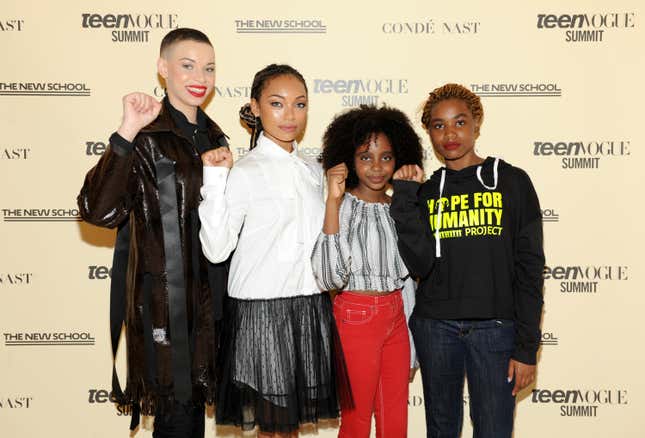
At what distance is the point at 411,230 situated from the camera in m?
1.98

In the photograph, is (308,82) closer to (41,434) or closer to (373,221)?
(373,221)

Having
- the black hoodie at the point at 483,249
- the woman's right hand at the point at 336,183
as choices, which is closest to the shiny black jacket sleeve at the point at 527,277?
the black hoodie at the point at 483,249

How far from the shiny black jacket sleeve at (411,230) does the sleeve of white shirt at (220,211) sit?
567 mm

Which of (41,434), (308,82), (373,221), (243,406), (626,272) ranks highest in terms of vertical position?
(308,82)

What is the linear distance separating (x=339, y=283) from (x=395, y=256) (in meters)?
0.32

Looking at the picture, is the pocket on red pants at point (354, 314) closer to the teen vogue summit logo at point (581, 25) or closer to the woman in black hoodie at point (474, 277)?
the woman in black hoodie at point (474, 277)

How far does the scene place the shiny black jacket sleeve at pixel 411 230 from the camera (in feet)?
6.49

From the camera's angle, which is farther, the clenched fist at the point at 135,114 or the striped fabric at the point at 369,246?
the striped fabric at the point at 369,246

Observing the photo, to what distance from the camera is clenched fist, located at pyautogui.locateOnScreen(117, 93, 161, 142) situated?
1.68 metres

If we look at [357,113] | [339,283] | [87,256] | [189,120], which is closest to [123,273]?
[189,120]

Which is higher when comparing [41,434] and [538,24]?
[538,24]

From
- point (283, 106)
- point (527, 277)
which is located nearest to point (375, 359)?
point (527, 277)

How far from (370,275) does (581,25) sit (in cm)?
171

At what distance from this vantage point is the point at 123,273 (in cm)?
191
